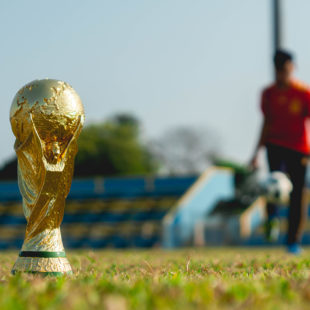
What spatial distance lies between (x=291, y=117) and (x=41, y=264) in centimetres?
393

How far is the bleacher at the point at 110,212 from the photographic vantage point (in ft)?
65.6

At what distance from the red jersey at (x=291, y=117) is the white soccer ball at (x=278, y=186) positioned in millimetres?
339

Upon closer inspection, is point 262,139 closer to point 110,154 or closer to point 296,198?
point 296,198

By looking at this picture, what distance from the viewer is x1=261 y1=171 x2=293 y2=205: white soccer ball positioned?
608cm

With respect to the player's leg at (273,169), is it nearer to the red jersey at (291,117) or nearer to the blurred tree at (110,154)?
the red jersey at (291,117)

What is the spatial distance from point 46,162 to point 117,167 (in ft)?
151

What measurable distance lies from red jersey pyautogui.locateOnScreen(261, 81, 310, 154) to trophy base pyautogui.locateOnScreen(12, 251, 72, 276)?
372cm

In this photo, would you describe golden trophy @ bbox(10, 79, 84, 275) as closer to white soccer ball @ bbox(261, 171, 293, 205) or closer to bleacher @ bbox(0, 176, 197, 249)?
white soccer ball @ bbox(261, 171, 293, 205)

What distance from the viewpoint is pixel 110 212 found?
2191 cm

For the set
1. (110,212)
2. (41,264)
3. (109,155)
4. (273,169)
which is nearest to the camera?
(41,264)

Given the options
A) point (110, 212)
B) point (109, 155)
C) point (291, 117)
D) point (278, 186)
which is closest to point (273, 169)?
point (278, 186)

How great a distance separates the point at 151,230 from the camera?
64.5 ft

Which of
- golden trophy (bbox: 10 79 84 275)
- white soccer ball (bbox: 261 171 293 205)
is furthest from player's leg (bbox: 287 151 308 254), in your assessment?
golden trophy (bbox: 10 79 84 275)

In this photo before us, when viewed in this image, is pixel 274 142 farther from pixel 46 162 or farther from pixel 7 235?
pixel 7 235
